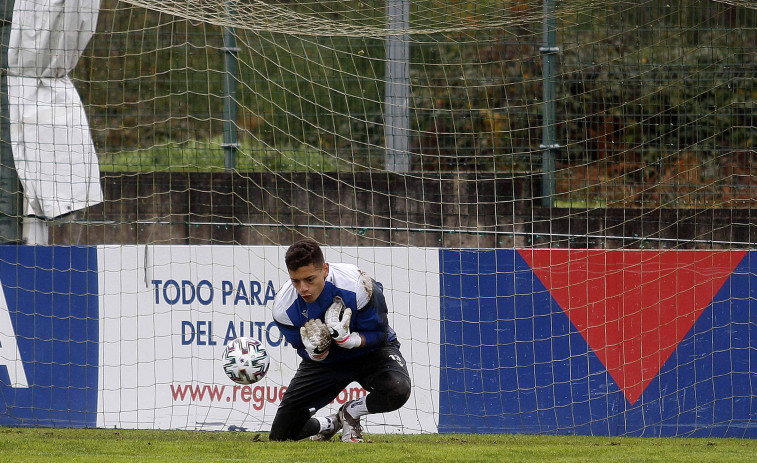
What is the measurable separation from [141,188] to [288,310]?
3540 millimetres

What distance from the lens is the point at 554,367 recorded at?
907cm

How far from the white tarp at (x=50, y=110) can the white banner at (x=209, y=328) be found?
3.14ft

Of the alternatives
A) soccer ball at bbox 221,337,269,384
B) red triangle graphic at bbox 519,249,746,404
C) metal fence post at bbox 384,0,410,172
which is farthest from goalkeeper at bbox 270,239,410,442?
metal fence post at bbox 384,0,410,172

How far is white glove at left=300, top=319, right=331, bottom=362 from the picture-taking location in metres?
7.43

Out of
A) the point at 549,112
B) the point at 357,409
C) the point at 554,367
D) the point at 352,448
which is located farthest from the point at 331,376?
the point at 549,112

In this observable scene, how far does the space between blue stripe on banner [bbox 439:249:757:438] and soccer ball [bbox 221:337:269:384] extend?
1970 millimetres

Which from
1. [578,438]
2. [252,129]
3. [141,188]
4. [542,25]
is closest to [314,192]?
[252,129]

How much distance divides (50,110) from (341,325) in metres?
4.13

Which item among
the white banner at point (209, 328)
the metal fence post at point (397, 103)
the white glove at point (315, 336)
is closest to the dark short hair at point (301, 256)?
the white glove at point (315, 336)

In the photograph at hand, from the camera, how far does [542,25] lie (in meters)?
10.4

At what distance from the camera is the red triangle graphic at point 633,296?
899 cm

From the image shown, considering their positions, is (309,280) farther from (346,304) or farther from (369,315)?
(369,315)

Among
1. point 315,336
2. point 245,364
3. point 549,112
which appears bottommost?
point 245,364

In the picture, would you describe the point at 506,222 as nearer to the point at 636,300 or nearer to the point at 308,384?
the point at 636,300
